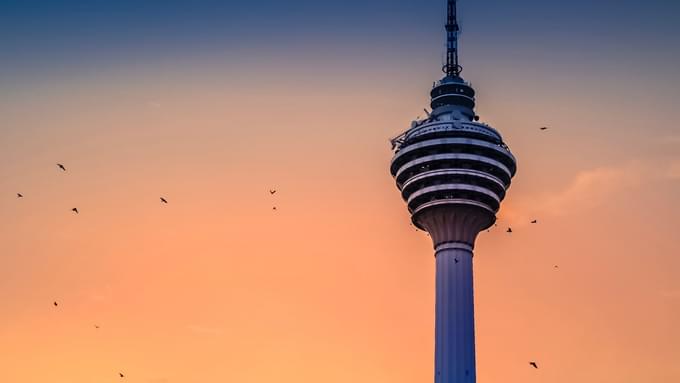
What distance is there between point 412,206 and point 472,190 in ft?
32.4

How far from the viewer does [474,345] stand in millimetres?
104812

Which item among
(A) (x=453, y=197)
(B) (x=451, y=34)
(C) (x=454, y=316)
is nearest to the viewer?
(C) (x=454, y=316)

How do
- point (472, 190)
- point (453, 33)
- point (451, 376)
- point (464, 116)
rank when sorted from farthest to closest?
point (453, 33) < point (464, 116) < point (472, 190) < point (451, 376)

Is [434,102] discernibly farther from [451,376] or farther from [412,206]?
[451,376]

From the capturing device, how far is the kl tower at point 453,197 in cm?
10444

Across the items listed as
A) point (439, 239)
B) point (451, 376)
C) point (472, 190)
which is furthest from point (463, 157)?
point (451, 376)

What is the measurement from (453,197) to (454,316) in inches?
636

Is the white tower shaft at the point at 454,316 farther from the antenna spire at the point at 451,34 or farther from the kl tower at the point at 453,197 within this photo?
the antenna spire at the point at 451,34

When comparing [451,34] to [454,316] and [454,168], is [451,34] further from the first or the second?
[454,316]

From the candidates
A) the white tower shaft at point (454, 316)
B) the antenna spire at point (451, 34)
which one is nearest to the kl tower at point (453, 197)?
the white tower shaft at point (454, 316)

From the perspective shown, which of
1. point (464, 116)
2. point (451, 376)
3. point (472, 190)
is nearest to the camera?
point (451, 376)

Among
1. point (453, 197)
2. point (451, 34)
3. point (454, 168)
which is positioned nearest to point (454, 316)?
point (453, 197)

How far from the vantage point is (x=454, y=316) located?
104625mm

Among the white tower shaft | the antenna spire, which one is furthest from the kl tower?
the antenna spire
